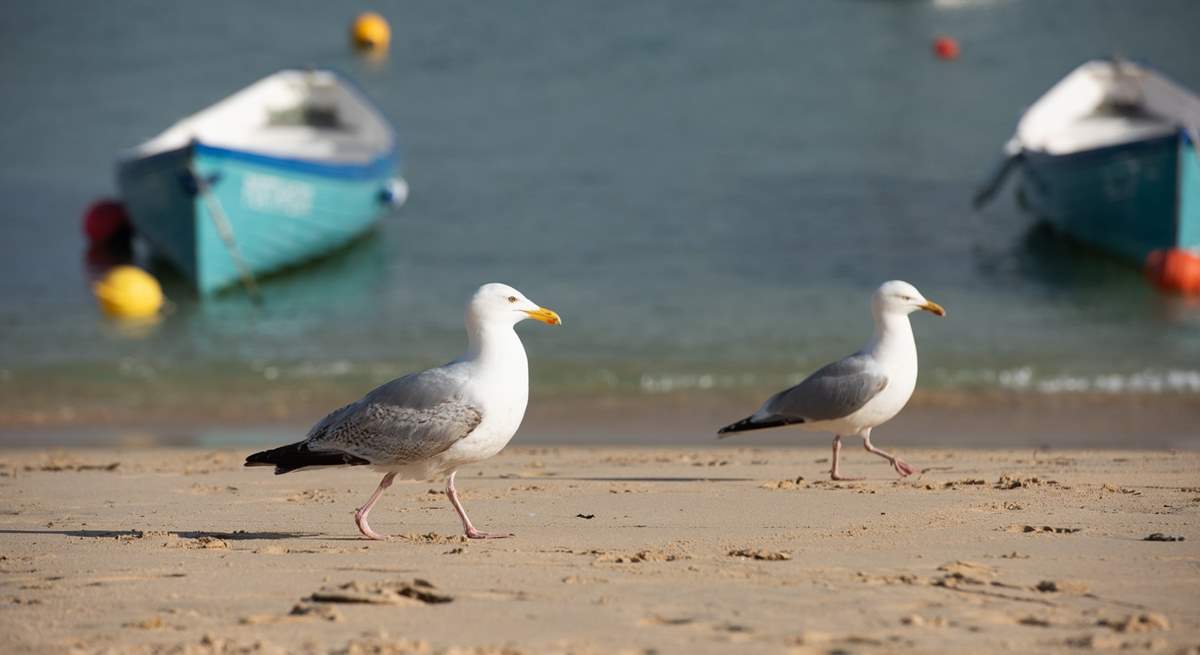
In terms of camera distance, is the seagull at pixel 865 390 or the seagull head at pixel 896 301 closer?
the seagull at pixel 865 390

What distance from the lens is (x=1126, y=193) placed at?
19.9 meters

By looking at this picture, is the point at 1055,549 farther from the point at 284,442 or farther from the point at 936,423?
the point at 284,442

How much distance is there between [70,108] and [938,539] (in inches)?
1170

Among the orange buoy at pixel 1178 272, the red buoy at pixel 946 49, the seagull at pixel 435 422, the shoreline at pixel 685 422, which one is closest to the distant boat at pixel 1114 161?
the orange buoy at pixel 1178 272

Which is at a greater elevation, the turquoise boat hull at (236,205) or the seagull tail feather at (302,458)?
the turquoise boat hull at (236,205)

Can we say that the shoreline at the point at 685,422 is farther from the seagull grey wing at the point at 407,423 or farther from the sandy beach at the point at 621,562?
the seagull grey wing at the point at 407,423

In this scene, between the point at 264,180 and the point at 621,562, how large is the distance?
48.8ft

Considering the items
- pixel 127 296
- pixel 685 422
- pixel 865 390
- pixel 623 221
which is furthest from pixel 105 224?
pixel 865 390

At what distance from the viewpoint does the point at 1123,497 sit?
721 cm

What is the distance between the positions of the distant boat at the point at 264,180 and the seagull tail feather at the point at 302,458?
42.7ft

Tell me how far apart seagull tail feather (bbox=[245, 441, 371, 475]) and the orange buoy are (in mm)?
13990

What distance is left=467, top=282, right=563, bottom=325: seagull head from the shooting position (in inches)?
263

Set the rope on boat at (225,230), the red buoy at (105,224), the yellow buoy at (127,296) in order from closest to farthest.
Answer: the yellow buoy at (127,296)
the rope on boat at (225,230)
the red buoy at (105,224)

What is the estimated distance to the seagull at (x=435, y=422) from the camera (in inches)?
253
